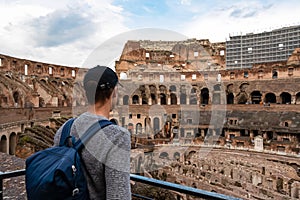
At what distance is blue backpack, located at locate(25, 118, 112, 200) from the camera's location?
53.1 inches

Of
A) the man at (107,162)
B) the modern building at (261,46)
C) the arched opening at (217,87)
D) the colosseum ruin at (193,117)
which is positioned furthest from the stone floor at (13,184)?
the modern building at (261,46)

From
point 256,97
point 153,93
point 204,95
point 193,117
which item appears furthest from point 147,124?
point 193,117

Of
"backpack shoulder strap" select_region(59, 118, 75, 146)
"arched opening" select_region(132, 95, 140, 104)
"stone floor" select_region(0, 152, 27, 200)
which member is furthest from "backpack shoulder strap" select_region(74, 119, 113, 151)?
"arched opening" select_region(132, 95, 140, 104)

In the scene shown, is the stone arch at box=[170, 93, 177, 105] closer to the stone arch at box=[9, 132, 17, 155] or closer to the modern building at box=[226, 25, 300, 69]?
the modern building at box=[226, 25, 300, 69]

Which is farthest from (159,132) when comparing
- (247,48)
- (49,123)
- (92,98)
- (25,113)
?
(92,98)

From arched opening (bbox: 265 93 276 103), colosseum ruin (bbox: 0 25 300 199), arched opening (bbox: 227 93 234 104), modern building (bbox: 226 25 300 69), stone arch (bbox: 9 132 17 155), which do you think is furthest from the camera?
modern building (bbox: 226 25 300 69)

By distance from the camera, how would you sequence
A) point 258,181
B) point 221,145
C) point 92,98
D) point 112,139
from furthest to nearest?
point 221,145, point 258,181, point 92,98, point 112,139

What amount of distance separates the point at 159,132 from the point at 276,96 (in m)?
13.1

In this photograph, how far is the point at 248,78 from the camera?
30.5 meters

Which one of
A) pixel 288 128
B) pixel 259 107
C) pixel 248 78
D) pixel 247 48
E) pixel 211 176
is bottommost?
pixel 211 176

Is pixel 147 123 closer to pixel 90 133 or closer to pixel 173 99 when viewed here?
pixel 173 99

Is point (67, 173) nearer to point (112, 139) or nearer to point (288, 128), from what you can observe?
point (112, 139)

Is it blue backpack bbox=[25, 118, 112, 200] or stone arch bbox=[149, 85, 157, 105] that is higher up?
stone arch bbox=[149, 85, 157, 105]

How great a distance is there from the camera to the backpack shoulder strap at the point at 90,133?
1481 mm
